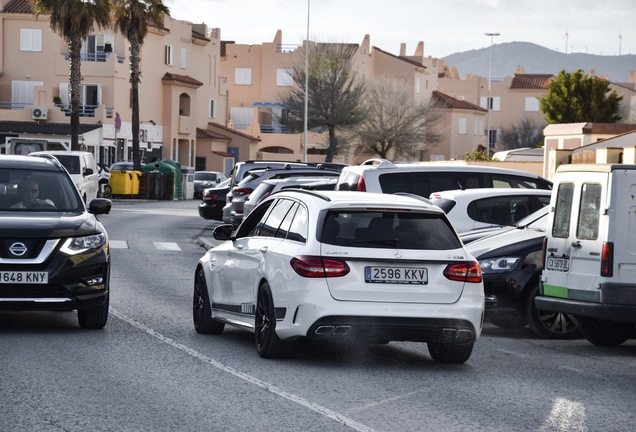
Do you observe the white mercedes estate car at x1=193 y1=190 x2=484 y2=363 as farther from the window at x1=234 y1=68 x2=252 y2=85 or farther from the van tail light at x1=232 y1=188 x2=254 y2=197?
the window at x1=234 y1=68 x2=252 y2=85

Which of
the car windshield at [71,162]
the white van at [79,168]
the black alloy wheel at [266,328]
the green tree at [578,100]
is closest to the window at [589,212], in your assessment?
the black alloy wheel at [266,328]

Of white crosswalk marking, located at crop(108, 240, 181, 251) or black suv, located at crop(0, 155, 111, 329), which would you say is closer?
black suv, located at crop(0, 155, 111, 329)

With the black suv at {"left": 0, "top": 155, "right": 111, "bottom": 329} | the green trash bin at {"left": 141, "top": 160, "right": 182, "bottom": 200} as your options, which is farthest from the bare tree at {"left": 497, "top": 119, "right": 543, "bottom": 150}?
the black suv at {"left": 0, "top": 155, "right": 111, "bottom": 329}

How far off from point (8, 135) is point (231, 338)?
6609cm

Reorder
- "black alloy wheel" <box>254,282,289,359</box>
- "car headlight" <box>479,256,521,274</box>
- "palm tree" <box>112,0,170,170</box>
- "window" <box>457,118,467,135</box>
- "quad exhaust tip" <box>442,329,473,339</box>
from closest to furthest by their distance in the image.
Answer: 1. "quad exhaust tip" <box>442,329,473,339</box>
2. "black alloy wheel" <box>254,282,289,359</box>
3. "car headlight" <box>479,256,521,274</box>
4. "palm tree" <box>112,0,170,170</box>
5. "window" <box>457,118,467,135</box>

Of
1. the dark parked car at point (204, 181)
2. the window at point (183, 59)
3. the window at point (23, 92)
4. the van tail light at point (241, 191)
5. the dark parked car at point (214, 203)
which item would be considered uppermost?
the window at point (183, 59)

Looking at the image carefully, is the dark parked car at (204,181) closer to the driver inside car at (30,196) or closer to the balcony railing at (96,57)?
the balcony railing at (96,57)

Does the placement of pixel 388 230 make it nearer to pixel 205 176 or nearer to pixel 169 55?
pixel 205 176

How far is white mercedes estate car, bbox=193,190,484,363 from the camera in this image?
10.8 metres

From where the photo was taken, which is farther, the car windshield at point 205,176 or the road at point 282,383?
the car windshield at point 205,176

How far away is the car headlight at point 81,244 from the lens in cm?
1279

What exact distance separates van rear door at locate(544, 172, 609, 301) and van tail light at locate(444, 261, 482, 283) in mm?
1895

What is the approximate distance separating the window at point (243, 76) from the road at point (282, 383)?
100506 mm

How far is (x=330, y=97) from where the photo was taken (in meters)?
97.1
